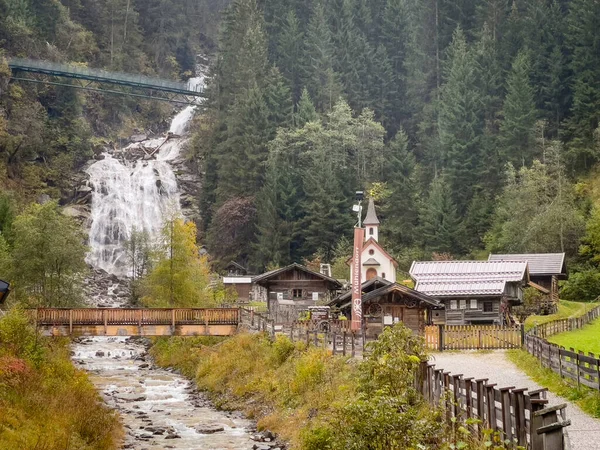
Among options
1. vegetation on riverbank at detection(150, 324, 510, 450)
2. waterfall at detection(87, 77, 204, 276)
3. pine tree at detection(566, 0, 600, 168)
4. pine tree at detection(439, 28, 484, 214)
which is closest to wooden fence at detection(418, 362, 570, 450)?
vegetation on riverbank at detection(150, 324, 510, 450)

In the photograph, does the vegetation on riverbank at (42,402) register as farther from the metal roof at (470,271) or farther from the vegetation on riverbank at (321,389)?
the metal roof at (470,271)

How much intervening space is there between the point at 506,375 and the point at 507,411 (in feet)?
45.5

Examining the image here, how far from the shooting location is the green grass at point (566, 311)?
52.3 metres

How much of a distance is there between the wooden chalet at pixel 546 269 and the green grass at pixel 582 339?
15.6 metres

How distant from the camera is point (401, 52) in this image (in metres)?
106

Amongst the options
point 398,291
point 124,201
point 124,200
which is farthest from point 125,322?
point 124,200

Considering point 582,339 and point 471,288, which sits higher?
point 471,288

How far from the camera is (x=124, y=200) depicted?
89.7m

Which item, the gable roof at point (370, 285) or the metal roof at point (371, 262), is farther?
the metal roof at point (371, 262)

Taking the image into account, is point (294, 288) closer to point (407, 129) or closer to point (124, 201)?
point (124, 201)

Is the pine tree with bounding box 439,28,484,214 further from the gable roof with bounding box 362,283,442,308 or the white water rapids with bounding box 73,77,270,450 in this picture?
the gable roof with bounding box 362,283,442,308

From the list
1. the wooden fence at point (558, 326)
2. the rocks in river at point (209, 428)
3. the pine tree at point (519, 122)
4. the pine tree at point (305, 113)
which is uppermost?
the pine tree at point (305, 113)

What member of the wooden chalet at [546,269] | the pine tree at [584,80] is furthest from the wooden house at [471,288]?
the pine tree at [584,80]

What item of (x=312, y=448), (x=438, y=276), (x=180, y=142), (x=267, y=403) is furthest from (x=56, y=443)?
(x=180, y=142)
